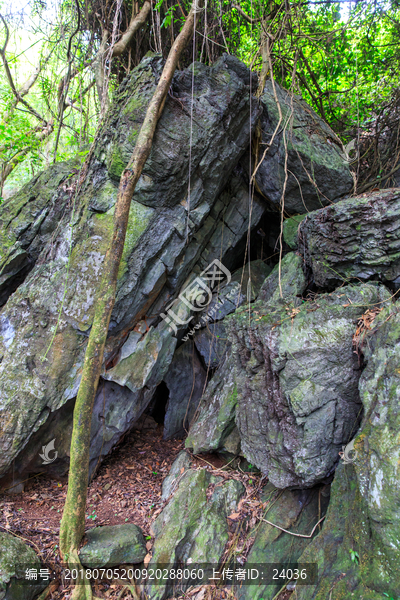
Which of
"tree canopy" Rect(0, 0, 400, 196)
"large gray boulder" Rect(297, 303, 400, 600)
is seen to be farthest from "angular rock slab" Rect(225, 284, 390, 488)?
"tree canopy" Rect(0, 0, 400, 196)

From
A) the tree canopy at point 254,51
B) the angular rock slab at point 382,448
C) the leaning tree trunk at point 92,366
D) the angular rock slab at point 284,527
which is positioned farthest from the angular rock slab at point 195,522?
the tree canopy at point 254,51

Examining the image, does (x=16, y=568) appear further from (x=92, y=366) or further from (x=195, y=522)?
(x=92, y=366)

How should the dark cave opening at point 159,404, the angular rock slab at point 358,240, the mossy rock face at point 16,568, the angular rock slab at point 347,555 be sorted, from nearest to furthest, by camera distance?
the angular rock slab at point 347,555 → the mossy rock face at point 16,568 → the angular rock slab at point 358,240 → the dark cave opening at point 159,404

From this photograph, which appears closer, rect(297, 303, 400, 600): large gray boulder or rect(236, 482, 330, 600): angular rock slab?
rect(297, 303, 400, 600): large gray boulder

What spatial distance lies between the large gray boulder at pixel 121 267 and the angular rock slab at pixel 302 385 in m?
1.74

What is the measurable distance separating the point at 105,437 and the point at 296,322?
307 cm

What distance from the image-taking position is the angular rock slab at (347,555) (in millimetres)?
2070

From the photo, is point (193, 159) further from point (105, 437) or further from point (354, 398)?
point (105, 437)

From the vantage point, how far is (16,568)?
289 cm

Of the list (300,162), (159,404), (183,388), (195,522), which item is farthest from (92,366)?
(300,162)

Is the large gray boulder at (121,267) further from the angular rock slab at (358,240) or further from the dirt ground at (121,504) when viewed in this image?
the angular rock slab at (358,240)

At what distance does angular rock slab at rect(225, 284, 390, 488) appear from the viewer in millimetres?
2936

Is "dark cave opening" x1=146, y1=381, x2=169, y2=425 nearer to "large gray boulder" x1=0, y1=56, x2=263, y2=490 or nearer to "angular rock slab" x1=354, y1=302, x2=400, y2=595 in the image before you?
"large gray boulder" x1=0, y1=56, x2=263, y2=490

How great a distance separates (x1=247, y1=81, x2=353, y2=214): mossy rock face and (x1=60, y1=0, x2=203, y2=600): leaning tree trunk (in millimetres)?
2053
